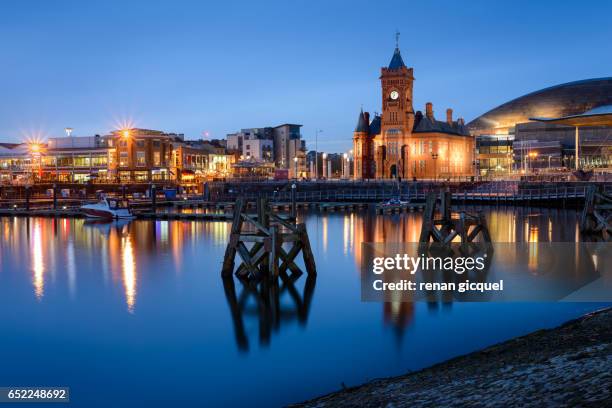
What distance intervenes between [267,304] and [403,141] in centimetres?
8810

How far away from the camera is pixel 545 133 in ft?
439

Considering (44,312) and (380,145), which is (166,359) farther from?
(380,145)

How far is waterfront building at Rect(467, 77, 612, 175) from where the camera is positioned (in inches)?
4897

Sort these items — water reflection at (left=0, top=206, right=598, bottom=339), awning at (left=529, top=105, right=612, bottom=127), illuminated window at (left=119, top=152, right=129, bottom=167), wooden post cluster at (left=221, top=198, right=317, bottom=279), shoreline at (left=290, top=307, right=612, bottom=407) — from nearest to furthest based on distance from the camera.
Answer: shoreline at (left=290, top=307, right=612, bottom=407)
wooden post cluster at (left=221, top=198, right=317, bottom=279)
water reflection at (left=0, top=206, right=598, bottom=339)
awning at (left=529, top=105, right=612, bottom=127)
illuminated window at (left=119, top=152, right=129, bottom=167)

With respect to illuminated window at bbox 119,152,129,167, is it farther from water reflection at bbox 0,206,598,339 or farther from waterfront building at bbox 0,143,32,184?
water reflection at bbox 0,206,598,339

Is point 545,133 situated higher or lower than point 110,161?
higher

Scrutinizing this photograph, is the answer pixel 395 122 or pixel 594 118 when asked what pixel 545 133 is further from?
pixel 594 118

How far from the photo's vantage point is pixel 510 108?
15762cm

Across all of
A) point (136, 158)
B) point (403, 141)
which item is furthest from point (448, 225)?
point (136, 158)

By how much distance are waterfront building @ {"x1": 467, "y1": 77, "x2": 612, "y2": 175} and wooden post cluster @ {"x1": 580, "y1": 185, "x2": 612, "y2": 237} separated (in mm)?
68394

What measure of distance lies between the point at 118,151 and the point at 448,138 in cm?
6112

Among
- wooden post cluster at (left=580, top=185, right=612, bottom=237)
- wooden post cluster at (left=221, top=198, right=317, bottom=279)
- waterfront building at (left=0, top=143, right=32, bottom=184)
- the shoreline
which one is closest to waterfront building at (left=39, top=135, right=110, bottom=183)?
waterfront building at (left=0, top=143, right=32, bottom=184)

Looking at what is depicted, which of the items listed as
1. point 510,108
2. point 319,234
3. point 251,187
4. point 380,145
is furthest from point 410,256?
point 510,108

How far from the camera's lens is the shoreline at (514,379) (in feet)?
36.1
